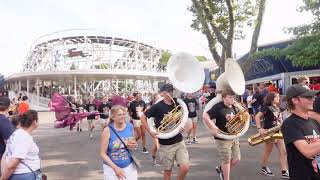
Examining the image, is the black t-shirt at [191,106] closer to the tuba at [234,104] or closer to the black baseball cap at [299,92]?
the tuba at [234,104]

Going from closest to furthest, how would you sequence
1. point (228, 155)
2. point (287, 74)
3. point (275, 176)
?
1. point (228, 155)
2. point (275, 176)
3. point (287, 74)

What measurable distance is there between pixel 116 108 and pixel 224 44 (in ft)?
39.8

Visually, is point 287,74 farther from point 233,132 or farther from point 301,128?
point 301,128

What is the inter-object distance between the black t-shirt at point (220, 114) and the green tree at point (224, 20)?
10.1 metres

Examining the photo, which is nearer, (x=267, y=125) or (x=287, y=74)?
(x=267, y=125)

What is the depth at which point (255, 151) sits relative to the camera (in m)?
9.99

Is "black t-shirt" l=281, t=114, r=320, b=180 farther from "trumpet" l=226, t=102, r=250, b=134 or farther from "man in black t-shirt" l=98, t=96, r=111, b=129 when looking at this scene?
"man in black t-shirt" l=98, t=96, r=111, b=129

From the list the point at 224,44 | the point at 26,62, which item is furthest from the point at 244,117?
the point at 26,62

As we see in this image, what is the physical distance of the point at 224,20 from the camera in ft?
55.7

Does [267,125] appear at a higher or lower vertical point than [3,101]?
lower

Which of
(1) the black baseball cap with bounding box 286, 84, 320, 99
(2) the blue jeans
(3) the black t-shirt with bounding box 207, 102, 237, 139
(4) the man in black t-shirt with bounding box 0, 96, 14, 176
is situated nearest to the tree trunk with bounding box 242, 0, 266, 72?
(3) the black t-shirt with bounding box 207, 102, 237, 139

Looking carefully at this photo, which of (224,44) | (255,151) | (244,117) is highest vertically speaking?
(224,44)

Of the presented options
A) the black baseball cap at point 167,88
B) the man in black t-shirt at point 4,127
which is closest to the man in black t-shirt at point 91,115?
the black baseball cap at point 167,88

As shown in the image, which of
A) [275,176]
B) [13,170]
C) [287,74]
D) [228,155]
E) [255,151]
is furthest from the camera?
[287,74]
